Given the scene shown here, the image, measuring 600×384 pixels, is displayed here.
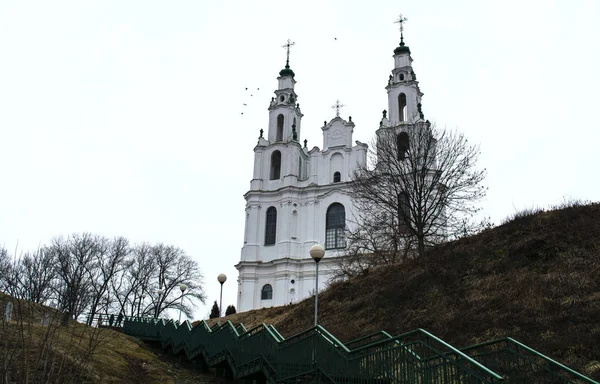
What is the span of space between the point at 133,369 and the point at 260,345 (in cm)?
459

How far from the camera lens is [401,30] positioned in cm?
5181

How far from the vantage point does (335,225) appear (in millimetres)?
44875

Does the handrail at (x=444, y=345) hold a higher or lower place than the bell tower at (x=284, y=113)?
lower

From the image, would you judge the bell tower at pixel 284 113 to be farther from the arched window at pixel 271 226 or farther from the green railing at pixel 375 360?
the green railing at pixel 375 360

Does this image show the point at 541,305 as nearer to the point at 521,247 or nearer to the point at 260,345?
the point at 521,247

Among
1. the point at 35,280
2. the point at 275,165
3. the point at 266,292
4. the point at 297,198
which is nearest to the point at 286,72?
the point at 275,165

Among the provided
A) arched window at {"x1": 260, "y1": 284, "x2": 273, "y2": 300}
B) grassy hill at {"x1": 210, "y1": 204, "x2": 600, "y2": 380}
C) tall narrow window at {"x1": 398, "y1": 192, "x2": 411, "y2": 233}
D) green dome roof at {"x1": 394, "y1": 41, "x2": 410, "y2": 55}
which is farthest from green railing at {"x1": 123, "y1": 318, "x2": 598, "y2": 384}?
green dome roof at {"x1": 394, "y1": 41, "x2": 410, "y2": 55}

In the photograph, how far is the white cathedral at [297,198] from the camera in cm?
4378

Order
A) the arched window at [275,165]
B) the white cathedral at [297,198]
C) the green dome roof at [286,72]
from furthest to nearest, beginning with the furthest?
the green dome roof at [286,72] → the arched window at [275,165] → the white cathedral at [297,198]

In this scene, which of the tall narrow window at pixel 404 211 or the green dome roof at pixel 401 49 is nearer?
the tall narrow window at pixel 404 211

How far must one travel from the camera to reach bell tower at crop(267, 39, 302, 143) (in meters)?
50.7

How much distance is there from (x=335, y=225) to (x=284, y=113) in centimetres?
1344

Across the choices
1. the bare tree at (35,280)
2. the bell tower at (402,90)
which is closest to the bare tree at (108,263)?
the bare tree at (35,280)

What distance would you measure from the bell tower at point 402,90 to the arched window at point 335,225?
31.4 feet
